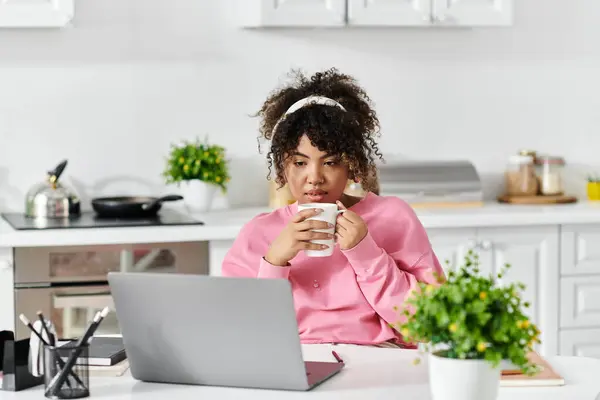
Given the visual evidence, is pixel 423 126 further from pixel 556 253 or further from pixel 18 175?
pixel 18 175

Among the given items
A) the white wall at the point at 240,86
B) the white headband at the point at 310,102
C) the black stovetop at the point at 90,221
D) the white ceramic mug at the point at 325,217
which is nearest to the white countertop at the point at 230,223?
the black stovetop at the point at 90,221

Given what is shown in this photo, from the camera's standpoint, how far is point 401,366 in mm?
1819

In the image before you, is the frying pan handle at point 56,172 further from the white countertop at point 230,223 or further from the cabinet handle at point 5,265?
the cabinet handle at point 5,265

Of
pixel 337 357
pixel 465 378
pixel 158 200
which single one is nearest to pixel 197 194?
pixel 158 200

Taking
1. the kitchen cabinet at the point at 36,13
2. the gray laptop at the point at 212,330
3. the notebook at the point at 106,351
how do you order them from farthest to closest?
1. the kitchen cabinet at the point at 36,13
2. the notebook at the point at 106,351
3. the gray laptop at the point at 212,330

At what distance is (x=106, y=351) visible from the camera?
189 cm

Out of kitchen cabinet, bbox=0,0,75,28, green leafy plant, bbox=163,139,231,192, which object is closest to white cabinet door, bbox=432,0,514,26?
green leafy plant, bbox=163,139,231,192

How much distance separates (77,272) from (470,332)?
2.10 m

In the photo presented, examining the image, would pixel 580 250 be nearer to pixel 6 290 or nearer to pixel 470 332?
pixel 6 290

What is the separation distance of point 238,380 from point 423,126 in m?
2.56

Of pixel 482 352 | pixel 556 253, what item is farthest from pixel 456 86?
pixel 482 352

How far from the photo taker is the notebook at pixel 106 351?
182cm

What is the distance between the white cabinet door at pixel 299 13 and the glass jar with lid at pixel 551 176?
0.99 meters

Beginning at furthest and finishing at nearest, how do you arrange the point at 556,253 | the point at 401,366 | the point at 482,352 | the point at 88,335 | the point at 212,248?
1. the point at 556,253
2. the point at 212,248
3. the point at 401,366
4. the point at 88,335
5. the point at 482,352
